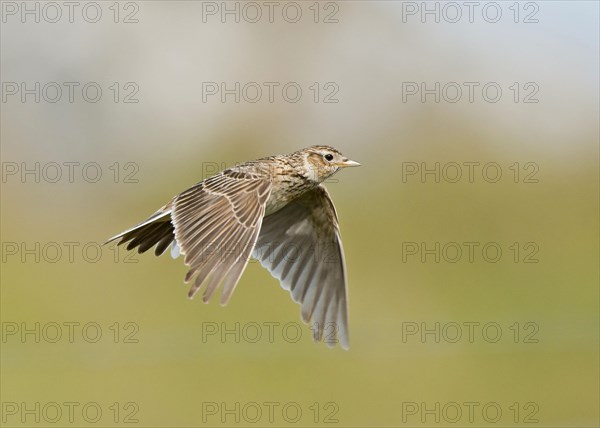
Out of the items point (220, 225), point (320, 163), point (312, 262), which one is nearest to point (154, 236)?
point (220, 225)

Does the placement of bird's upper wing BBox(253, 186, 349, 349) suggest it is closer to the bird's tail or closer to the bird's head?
the bird's head

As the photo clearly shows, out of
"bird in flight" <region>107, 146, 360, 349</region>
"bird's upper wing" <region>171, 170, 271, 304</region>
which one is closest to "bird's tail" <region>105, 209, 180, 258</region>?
"bird in flight" <region>107, 146, 360, 349</region>

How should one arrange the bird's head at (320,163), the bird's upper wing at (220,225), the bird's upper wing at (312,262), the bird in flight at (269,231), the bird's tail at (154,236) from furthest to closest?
the bird's upper wing at (312,262) < the bird's head at (320,163) < the bird's tail at (154,236) < the bird in flight at (269,231) < the bird's upper wing at (220,225)

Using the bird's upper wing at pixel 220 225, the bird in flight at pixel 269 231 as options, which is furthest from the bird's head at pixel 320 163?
the bird's upper wing at pixel 220 225

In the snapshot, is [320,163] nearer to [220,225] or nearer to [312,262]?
[312,262]

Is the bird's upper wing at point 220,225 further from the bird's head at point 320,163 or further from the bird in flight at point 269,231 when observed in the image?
the bird's head at point 320,163

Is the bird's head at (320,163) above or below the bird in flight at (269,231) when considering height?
above
